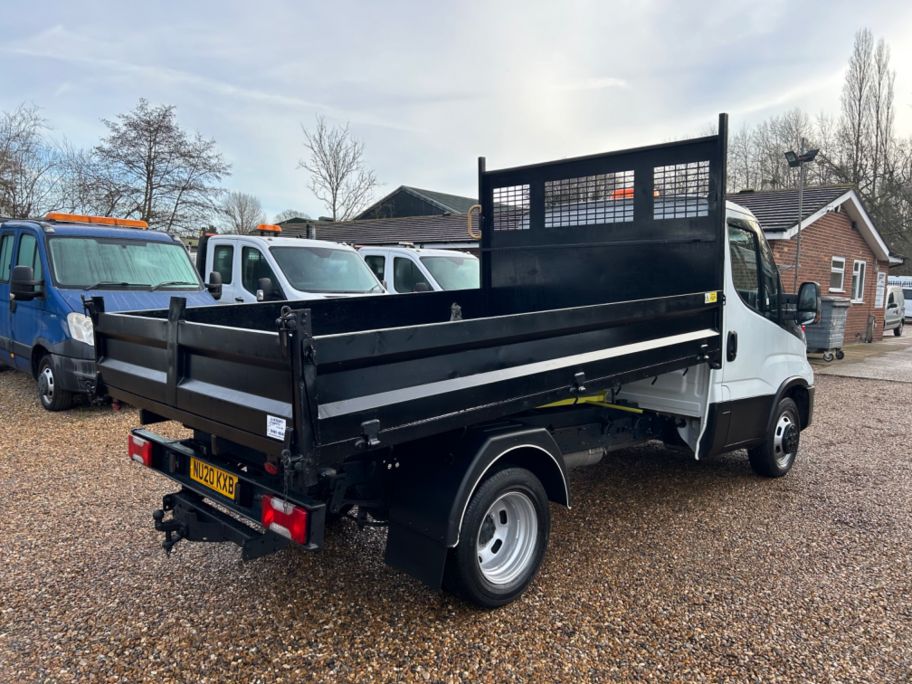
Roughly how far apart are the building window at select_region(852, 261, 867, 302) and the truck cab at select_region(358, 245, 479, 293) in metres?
14.0

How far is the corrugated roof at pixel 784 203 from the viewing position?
14.3m

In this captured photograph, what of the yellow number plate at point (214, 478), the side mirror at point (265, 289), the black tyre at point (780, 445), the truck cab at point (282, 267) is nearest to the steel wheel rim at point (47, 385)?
the truck cab at point (282, 267)

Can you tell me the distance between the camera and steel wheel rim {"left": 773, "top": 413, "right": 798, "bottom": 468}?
5195mm

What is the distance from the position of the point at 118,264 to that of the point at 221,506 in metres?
5.37

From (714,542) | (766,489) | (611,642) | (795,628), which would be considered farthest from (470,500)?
(766,489)

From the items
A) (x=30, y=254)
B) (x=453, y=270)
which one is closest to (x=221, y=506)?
(x=30, y=254)

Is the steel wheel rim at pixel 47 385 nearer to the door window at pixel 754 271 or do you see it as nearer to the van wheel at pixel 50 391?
the van wheel at pixel 50 391

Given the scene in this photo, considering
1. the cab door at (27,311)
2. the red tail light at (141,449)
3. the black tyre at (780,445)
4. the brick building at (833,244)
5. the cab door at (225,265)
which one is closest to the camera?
the red tail light at (141,449)

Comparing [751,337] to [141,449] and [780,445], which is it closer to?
[780,445]

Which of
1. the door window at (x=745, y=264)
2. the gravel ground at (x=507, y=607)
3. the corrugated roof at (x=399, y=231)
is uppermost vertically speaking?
the corrugated roof at (x=399, y=231)

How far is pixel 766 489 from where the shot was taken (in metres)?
5.07

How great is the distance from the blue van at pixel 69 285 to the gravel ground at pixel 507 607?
6.63 ft

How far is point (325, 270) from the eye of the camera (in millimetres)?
8844

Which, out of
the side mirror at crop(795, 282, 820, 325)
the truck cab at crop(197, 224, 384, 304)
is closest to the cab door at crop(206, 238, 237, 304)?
the truck cab at crop(197, 224, 384, 304)
